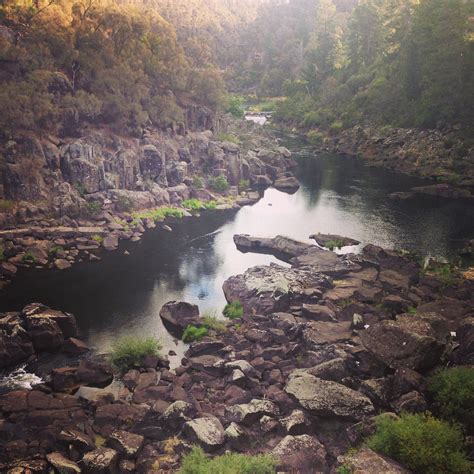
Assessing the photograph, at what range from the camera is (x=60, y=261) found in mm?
44375

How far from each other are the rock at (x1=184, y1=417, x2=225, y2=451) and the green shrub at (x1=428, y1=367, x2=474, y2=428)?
9893mm

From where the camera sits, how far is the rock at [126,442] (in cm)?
2155

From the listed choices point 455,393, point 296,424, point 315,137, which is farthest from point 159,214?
point 315,137

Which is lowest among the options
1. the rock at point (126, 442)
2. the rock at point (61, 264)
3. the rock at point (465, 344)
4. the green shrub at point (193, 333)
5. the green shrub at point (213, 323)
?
the rock at point (61, 264)

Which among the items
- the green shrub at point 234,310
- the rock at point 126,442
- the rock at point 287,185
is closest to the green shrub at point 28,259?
the green shrub at point 234,310

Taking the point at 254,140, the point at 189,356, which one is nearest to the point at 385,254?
the point at 189,356

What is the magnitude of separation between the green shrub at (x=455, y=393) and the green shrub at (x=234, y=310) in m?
16.7

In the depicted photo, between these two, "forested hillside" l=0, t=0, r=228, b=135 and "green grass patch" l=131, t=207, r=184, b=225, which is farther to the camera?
"green grass patch" l=131, t=207, r=184, b=225

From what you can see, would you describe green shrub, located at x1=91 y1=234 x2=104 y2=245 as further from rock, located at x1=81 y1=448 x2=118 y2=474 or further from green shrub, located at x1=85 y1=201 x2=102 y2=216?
rock, located at x1=81 y1=448 x2=118 y2=474

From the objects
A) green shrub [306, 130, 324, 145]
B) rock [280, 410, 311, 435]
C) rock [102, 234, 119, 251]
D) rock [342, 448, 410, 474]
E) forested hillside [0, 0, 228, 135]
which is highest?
forested hillside [0, 0, 228, 135]

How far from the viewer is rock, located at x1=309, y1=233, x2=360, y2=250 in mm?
51500

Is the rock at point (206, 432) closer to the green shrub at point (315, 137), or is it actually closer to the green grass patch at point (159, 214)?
the green grass patch at point (159, 214)

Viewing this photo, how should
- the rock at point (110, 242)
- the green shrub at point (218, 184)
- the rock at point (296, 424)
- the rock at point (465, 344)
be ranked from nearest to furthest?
the rock at point (296, 424)
the rock at point (465, 344)
the rock at point (110, 242)
the green shrub at point (218, 184)

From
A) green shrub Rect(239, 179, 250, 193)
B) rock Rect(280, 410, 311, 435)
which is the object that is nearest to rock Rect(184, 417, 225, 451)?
rock Rect(280, 410, 311, 435)
